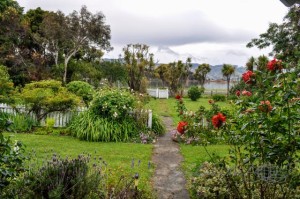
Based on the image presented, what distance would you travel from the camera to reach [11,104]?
32.9ft

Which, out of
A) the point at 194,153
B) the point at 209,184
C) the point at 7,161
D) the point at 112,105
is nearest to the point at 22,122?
the point at 112,105

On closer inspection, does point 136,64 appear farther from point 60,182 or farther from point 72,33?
point 60,182

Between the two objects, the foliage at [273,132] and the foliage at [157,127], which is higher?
the foliage at [273,132]

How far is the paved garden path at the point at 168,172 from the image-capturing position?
4730 millimetres

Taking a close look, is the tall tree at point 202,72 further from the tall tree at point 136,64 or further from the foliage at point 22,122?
the foliage at point 22,122

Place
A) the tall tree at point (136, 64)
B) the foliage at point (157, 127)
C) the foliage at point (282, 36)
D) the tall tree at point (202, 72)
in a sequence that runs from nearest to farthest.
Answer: the foliage at point (157, 127), the foliage at point (282, 36), the tall tree at point (136, 64), the tall tree at point (202, 72)

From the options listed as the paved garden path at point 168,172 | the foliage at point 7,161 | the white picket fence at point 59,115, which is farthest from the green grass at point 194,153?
the white picket fence at point 59,115

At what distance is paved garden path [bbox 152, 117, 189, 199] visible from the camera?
473 centimetres

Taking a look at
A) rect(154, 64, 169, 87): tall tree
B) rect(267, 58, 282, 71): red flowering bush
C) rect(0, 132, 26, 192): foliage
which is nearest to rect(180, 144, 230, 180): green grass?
rect(267, 58, 282, 71): red flowering bush

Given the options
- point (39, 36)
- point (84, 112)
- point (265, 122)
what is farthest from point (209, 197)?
point (39, 36)

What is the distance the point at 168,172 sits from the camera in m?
5.91

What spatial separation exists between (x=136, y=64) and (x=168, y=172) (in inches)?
817

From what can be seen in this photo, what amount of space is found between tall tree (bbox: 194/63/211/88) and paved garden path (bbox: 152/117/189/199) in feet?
85.4

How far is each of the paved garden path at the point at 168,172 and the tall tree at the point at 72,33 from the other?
43.7 feet
